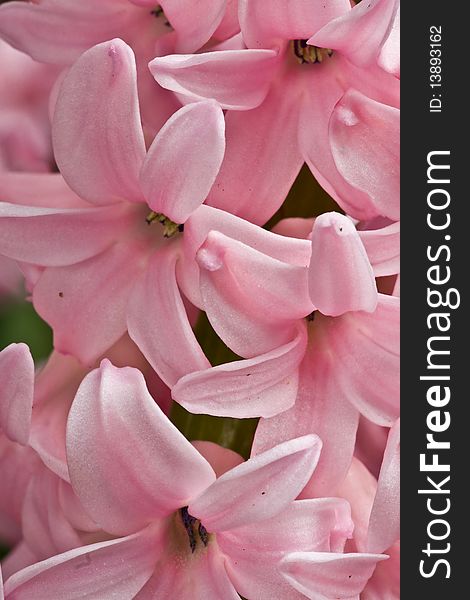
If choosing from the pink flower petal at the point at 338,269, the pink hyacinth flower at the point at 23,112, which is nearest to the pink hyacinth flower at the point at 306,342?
the pink flower petal at the point at 338,269

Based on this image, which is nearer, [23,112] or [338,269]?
[338,269]

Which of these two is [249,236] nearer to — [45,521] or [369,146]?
[369,146]

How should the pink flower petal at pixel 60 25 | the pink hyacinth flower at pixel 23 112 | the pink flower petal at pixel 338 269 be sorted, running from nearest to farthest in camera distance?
the pink flower petal at pixel 338 269
the pink flower petal at pixel 60 25
the pink hyacinth flower at pixel 23 112

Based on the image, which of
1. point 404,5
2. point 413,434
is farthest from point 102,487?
point 404,5

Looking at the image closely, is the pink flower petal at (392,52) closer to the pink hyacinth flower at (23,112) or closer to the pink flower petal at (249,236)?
the pink flower petal at (249,236)

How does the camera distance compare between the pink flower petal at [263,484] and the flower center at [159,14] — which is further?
the flower center at [159,14]

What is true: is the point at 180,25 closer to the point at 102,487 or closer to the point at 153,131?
the point at 153,131

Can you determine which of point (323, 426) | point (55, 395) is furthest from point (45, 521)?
point (323, 426)
